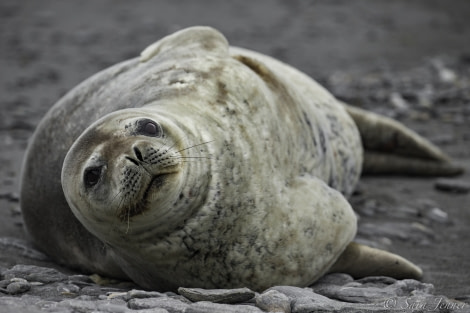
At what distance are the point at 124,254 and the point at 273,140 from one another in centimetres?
86

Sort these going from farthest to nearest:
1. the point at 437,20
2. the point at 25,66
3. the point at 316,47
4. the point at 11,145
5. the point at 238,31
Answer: the point at 437,20
the point at 238,31
the point at 316,47
the point at 25,66
the point at 11,145

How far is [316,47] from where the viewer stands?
38.7ft

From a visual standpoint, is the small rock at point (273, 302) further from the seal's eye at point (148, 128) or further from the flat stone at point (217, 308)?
the seal's eye at point (148, 128)

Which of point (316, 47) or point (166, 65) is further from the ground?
point (166, 65)

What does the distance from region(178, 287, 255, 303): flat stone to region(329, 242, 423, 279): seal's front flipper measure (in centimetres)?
90

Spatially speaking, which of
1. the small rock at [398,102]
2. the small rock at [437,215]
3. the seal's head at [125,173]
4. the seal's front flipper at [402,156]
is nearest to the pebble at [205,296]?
the seal's head at [125,173]

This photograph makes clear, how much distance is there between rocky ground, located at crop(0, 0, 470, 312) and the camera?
3.38 m

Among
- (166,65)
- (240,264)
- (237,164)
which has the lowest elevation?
(240,264)

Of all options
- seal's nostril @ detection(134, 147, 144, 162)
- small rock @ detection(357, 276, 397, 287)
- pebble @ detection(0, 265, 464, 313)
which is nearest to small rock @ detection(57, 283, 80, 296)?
pebble @ detection(0, 265, 464, 313)

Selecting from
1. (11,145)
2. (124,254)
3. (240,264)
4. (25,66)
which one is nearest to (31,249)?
(124,254)

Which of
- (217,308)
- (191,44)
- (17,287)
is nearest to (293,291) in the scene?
(217,308)

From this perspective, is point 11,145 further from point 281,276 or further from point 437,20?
point 437,20

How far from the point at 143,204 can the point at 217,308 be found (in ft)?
1.53

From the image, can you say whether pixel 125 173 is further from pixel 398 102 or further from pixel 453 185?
pixel 398 102
